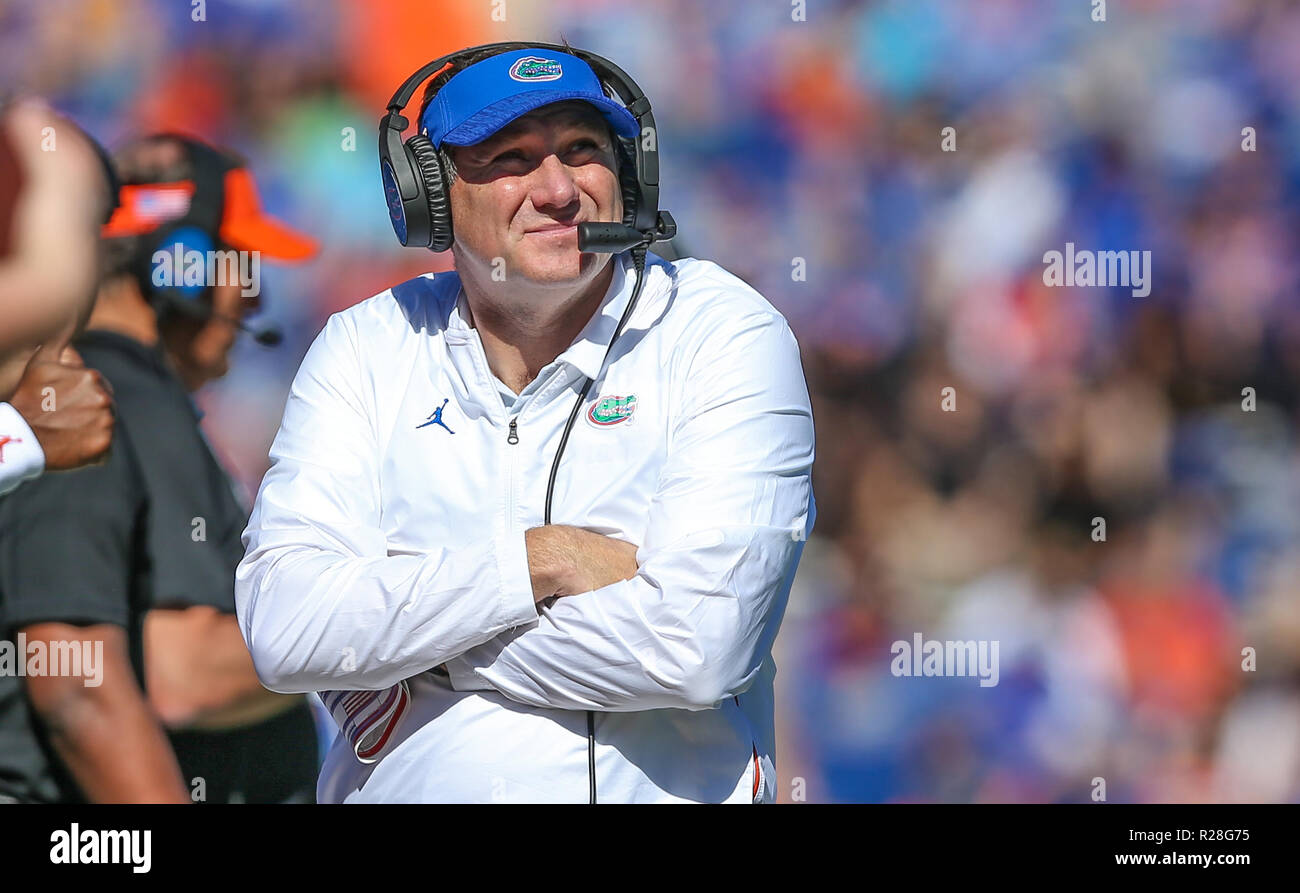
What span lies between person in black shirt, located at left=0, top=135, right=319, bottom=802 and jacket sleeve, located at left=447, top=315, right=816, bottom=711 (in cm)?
138

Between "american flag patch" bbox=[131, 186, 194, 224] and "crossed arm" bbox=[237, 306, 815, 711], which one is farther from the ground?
"american flag patch" bbox=[131, 186, 194, 224]

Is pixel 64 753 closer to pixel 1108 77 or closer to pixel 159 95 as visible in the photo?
pixel 159 95

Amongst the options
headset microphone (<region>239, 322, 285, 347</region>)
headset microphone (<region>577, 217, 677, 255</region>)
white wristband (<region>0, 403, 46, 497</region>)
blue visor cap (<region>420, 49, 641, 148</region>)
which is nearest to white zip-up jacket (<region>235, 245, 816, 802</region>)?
headset microphone (<region>577, 217, 677, 255</region>)

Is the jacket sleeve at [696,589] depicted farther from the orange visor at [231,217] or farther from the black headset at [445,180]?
the orange visor at [231,217]

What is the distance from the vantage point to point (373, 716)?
1.86 metres

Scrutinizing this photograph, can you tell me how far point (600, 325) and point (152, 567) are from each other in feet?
4.94

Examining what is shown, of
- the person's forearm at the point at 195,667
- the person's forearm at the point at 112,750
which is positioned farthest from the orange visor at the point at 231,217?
the person's forearm at the point at 112,750

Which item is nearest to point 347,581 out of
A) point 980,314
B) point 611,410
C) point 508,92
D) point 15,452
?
point 611,410

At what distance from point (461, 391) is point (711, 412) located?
0.38 m

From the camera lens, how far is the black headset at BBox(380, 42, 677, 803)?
1.95 metres

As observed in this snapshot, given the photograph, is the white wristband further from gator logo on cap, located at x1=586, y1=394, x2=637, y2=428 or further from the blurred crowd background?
gator logo on cap, located at x1=586, y1=394, x2=637, y2=428

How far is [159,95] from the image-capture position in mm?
2963

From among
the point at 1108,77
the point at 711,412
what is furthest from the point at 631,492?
the point at 1108,77

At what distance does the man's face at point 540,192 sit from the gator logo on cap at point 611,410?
18 centimetres
